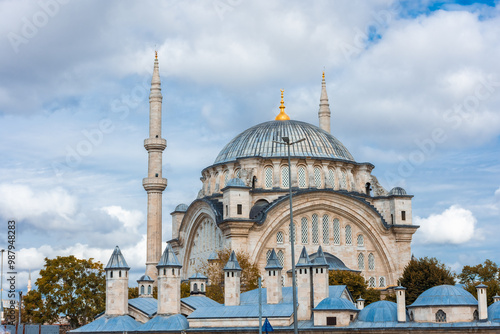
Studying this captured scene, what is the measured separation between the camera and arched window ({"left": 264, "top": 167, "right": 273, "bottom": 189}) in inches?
2322

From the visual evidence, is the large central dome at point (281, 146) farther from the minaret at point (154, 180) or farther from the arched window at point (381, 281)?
the arched window at point (381, 281)

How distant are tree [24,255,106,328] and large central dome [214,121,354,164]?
15.9 meters

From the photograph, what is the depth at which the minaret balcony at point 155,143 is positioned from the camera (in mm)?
63281

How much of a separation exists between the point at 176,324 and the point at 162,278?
258 cm

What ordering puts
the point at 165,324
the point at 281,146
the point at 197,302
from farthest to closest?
the point at 281,146 < the point at 197,302 < the point at 165,324

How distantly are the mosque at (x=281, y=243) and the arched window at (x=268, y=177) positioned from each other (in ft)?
0.37

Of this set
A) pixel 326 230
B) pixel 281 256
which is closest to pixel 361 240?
pixel 326 230

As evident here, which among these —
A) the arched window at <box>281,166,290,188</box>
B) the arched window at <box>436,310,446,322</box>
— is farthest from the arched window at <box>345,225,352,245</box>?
the arched window at <box>436,310,446,322</box>

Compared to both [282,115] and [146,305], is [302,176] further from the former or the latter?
[146,305]

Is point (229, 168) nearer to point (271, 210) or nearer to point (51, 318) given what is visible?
point (271, 210)

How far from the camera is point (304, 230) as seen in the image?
56.5 m

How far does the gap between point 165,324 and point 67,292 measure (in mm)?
15832

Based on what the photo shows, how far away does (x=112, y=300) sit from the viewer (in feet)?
132

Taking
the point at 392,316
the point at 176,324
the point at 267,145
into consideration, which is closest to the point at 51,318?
the point at 176,324
